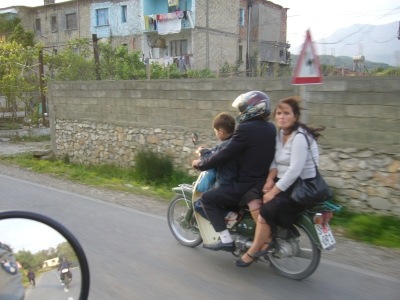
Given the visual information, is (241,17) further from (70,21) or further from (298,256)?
(298,256)

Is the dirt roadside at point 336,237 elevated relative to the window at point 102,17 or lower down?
lower down

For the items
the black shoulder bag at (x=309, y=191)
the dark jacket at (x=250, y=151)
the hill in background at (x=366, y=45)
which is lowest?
the black shoulder bag at (x=309, y=191)

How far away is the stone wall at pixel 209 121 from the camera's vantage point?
6.04 meters

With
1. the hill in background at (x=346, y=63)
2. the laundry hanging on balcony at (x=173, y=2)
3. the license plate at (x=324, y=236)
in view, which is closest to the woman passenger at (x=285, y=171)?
the license plate at (x=324, y=236)

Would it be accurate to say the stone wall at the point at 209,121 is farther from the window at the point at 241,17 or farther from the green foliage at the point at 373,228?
the window at the point at 241,17

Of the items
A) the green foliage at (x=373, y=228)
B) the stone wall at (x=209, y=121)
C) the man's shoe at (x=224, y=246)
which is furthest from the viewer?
the stone wall at (x=209, y=121)

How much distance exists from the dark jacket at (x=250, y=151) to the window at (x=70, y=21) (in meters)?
37.3

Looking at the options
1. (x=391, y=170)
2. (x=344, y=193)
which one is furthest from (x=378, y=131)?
(x=344, y=193)

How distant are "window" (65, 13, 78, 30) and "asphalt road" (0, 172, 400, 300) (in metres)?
35.6

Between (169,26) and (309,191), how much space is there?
28620 mm

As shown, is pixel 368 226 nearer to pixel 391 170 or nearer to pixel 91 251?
pixel 391 170

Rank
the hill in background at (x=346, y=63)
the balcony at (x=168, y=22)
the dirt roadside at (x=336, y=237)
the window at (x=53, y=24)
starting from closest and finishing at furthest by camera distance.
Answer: the dirt roadside at (x=336, y=237), the hill in background at (x=346, y=63), the balcony at (x=168, y=22), the window at (x=53, y=24)

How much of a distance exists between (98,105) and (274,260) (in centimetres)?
875

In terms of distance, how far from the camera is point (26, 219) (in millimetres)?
2096
